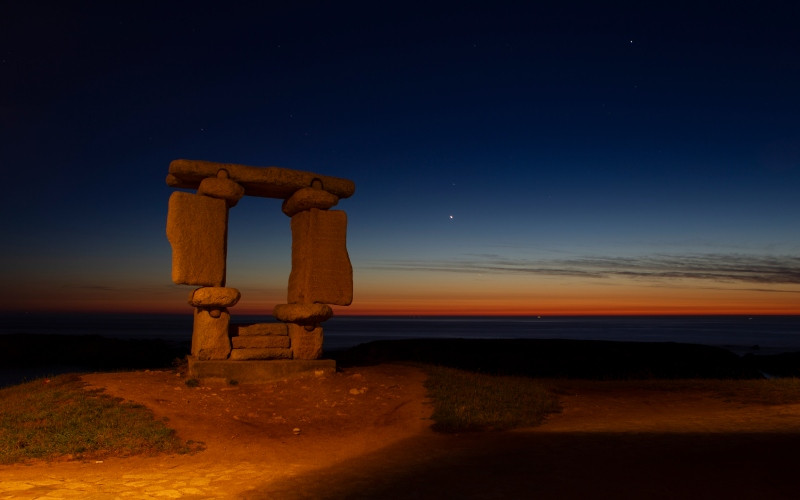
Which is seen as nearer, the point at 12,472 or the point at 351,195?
the point at 12,472

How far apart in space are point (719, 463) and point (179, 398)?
8.71m

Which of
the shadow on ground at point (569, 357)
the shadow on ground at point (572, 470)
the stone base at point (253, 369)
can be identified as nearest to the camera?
the shadow on ground at point (572, 470)

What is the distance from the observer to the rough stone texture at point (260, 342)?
1252 centimetres

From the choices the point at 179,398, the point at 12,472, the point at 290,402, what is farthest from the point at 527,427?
the point at 12,472

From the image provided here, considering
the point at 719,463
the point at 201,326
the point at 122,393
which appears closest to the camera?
the point at 719,463

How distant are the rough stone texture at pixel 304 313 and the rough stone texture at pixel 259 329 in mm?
242

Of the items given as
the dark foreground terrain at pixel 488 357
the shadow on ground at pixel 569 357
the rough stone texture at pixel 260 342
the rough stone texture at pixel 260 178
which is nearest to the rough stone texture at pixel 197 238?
the rough stone texture at pixel 260 178

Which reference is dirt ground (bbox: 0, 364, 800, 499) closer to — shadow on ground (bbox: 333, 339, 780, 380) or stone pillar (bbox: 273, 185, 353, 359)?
stone pillar (bbox: 273, 185, 353, 359)

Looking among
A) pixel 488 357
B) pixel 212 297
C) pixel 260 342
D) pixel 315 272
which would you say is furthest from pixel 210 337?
pixel 488 357

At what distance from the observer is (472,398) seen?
10.9m

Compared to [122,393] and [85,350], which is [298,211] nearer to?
[122,393]

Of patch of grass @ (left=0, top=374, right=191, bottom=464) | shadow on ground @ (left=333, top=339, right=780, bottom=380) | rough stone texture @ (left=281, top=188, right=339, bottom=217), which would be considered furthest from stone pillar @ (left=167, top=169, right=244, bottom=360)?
shadow on ground @ (left=333, top=339, right=780, bottom=380)

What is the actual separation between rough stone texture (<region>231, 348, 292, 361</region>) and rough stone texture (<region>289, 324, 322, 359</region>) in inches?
7.9

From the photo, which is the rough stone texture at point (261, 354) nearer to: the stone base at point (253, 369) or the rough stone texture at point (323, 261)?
the stone base at point (253, 369)
